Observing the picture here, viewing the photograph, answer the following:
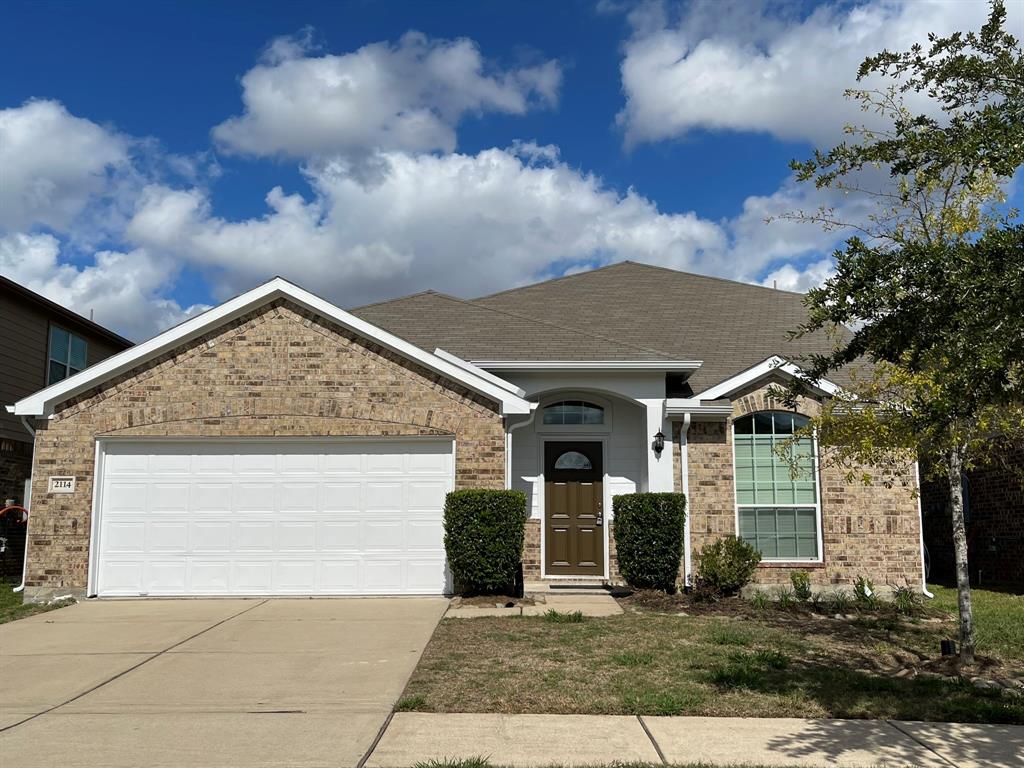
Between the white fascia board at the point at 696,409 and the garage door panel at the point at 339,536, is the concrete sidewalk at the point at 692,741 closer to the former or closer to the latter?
the garage door panel at the point at 339,536

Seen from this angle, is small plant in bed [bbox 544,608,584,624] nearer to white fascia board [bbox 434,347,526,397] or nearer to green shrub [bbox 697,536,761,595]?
green shrub [bbox 697,536,761,595]

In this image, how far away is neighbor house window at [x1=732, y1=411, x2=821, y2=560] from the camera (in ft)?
43.2

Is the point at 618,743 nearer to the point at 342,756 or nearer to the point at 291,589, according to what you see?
the point at 342,756

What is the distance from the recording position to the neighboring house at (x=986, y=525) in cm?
1504

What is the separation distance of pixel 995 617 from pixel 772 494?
11.1 ft

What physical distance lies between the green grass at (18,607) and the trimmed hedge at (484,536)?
540cm

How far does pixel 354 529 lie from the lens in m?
12.5

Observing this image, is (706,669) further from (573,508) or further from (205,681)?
(573,508)

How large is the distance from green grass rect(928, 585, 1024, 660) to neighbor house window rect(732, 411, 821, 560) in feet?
6.64

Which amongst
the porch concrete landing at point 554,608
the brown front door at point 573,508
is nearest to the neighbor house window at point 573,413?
the brown front door at point 573,508

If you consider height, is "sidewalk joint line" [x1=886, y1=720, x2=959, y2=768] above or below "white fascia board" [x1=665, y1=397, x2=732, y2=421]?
below

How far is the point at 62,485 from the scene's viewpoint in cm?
1231

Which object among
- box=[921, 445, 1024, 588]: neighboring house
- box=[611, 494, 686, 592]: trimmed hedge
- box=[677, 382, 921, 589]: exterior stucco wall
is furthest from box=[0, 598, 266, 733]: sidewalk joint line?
box=[921, 445, 1024, 588]: neighboring house

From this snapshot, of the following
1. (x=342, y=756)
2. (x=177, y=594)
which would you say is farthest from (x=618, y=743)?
(x=177, y=594)
